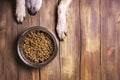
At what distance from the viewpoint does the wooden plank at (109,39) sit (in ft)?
5.57

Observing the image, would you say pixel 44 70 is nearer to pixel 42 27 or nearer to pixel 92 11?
pixel 42 27

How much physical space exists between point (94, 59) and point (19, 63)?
20.4 inches

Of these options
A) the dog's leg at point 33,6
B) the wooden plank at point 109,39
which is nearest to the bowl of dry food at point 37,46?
the dog's leg at point 33,6

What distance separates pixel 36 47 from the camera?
60.6 inches

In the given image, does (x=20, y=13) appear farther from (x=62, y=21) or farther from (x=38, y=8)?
(x=62, y=21)

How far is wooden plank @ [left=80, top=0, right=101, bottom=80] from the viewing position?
5.47 ft

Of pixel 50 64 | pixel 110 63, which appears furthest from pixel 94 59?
pixel 50 64

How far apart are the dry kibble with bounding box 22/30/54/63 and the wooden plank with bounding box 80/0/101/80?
27 cm

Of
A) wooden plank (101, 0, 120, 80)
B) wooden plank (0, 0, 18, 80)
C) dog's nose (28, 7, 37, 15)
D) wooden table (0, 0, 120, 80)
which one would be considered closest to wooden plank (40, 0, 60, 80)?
wooden table (0, 0, 120, 80)

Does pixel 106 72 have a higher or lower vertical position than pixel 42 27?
lower

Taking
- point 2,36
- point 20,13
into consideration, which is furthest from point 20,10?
point 2,36

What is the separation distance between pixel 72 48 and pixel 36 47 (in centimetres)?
26

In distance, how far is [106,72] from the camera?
170cm

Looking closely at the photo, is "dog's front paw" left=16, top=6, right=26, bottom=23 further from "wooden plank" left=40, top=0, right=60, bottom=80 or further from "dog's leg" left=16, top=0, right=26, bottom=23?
"wooden plank" left=40, top=0, right=60, bottom=80
